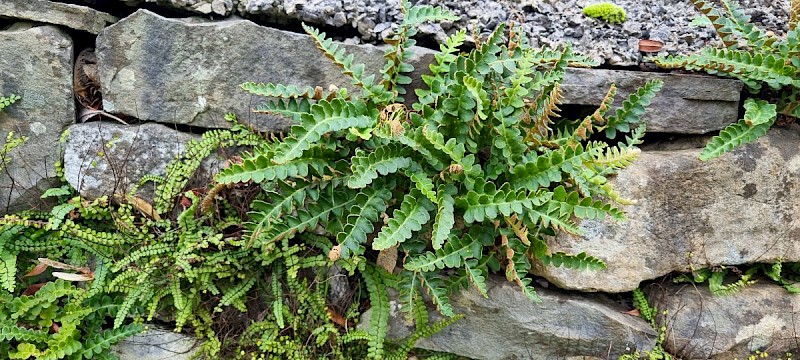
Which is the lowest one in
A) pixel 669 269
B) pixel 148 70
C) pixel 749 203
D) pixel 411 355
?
pixel 411 355

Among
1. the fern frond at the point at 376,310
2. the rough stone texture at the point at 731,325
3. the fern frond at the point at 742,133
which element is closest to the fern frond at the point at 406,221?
the fern frond at the point at 376,310

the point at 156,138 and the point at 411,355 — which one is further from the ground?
the point at 156,138

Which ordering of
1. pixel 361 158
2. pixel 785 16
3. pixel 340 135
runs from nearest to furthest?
pixel 361 158 → pixel 340 135 → pixel 785 16

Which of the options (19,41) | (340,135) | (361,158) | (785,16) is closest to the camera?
(361,158)

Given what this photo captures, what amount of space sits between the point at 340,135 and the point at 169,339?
1.70 metres

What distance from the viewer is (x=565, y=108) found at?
3697mm

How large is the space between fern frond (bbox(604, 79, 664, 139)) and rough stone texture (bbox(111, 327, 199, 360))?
2888 millimetres

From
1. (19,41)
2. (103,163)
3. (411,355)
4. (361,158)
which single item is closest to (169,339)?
(103,163)

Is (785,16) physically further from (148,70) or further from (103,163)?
(103,163)

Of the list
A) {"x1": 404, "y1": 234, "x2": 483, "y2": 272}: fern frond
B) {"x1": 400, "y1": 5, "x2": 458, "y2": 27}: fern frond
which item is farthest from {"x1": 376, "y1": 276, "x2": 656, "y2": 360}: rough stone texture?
{"x1": 400, "y1": 5, "x2": 458, "y2": 27}: fern frond

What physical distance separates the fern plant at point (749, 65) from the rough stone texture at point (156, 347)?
3.29m

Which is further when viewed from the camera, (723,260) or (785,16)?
(785,16)

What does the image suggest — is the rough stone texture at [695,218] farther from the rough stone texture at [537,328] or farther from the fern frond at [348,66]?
the fern frond at [348,66]

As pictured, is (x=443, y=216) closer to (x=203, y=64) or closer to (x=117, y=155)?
(x=203, y=64)
